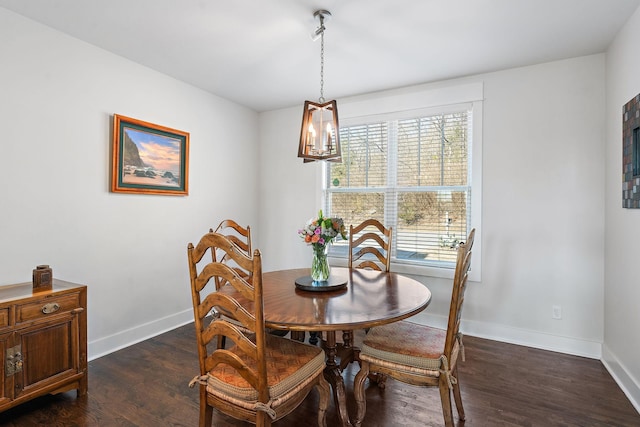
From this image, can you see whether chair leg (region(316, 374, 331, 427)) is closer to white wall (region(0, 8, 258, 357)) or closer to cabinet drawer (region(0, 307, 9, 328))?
cabinet drawer (region(0, 307, 9, 328))

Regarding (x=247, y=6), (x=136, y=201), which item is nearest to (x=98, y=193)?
(x=136, y=201)

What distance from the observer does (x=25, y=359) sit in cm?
200

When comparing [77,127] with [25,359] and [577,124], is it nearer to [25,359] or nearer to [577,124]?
[25,359]

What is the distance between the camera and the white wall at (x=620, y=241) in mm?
2193

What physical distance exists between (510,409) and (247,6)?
10.2 ft

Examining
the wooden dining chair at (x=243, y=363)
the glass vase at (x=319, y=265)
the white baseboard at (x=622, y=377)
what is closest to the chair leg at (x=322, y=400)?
the wooden dining chair at (x=243, y=363)

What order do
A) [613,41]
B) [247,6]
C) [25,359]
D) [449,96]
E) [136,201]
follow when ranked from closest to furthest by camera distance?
[25,359] → [247,6] → [613,41] → [136,201] → [449,96]

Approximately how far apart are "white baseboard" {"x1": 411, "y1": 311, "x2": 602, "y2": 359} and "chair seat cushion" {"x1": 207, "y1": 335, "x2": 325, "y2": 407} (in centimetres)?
217

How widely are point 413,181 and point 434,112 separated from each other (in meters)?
0.75

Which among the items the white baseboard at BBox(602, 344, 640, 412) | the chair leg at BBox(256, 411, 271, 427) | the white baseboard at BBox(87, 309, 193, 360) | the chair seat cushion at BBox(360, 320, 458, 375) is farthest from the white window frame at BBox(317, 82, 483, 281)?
the chair leg at BBox(256, 411, 271, 427)

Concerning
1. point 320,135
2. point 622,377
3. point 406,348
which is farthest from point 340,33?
point 622,377

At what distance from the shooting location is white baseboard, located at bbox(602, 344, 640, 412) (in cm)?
211

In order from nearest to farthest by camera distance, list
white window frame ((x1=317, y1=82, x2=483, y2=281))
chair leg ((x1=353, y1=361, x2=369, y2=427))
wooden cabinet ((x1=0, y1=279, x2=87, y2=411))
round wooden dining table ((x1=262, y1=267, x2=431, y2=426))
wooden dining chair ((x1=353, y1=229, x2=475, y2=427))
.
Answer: round wooden dining table ((x1=262, y1=267, x2=431, y2=426)) < wooden dining chair ((x1=353, y1=229, x2=475, y2=427)) < chair leg ((x1=353, y1=361, x2=369, y2=427)) < wooden cabinet ((x1=0, y1=279, x2=87, y2=411)) < white window frame ((x1=317, y1=82, x2=483, y2=281))

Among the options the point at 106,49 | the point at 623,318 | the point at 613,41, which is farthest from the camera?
the point at 106,49
